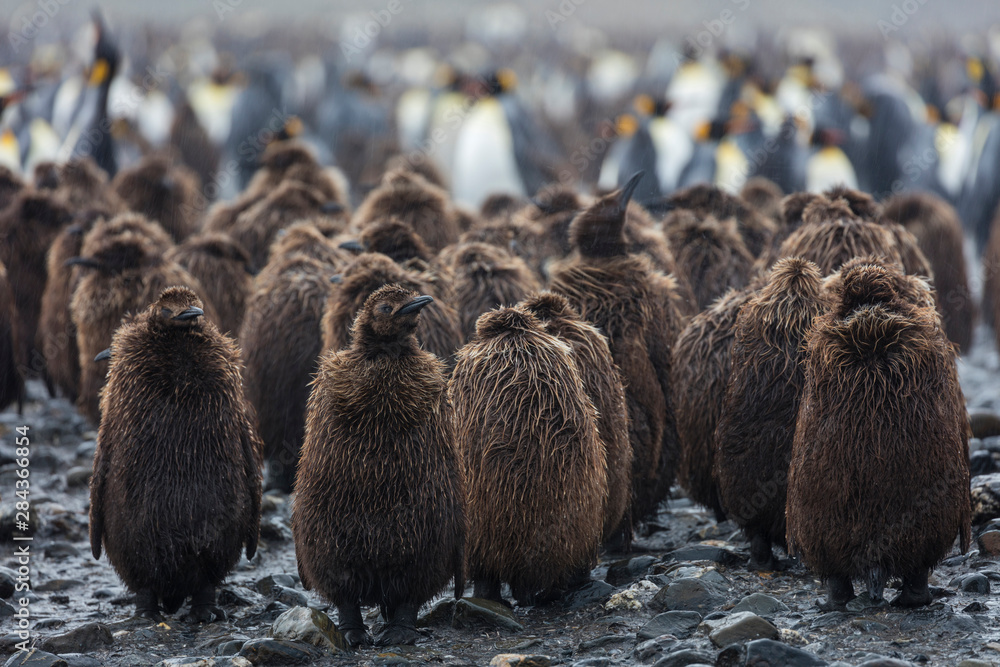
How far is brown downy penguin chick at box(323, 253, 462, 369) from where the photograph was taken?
575cm

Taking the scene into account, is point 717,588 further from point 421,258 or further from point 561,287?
point 421,258

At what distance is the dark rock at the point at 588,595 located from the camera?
490cm

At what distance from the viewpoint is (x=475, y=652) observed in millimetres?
4387

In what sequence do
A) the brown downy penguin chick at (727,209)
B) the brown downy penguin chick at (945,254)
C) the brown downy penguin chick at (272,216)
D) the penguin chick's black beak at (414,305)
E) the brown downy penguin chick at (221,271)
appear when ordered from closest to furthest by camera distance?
the penguin chick's black beak at (414,305)
the brown downy penguin chick at (221,271)
the brown downy penguin chick at (727,209)
the brown downy penguin chick at (272,216)
the brown downy penguin chick at (945,254)

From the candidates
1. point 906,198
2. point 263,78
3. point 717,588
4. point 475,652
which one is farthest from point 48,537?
point 263,78

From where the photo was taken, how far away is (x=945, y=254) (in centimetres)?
927

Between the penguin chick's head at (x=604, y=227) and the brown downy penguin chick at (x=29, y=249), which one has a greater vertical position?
the brown downy penguin chick at (x=29, y=249)

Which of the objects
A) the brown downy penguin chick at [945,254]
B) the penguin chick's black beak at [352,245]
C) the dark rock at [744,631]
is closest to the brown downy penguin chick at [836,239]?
the dark rock at [744,631]

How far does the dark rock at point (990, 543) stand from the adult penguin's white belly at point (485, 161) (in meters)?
11.3

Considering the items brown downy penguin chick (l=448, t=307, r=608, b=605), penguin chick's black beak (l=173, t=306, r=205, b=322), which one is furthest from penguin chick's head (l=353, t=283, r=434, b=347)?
penguin chick's black beak (l=173, t=306, r=205, b=322)

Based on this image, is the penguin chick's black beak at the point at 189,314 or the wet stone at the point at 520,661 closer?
the wet stone at the point at 520,661

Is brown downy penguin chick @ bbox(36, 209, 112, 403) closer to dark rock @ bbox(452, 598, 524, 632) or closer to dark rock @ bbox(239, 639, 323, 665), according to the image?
dark rock @ bbox(239, 639, 323, 665)

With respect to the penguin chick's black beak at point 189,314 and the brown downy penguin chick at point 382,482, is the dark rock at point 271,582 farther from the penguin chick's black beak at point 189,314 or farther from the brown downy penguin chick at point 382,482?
the penguin chick's black beak at point 189,314

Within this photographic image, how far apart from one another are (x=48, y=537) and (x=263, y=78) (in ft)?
59.5
